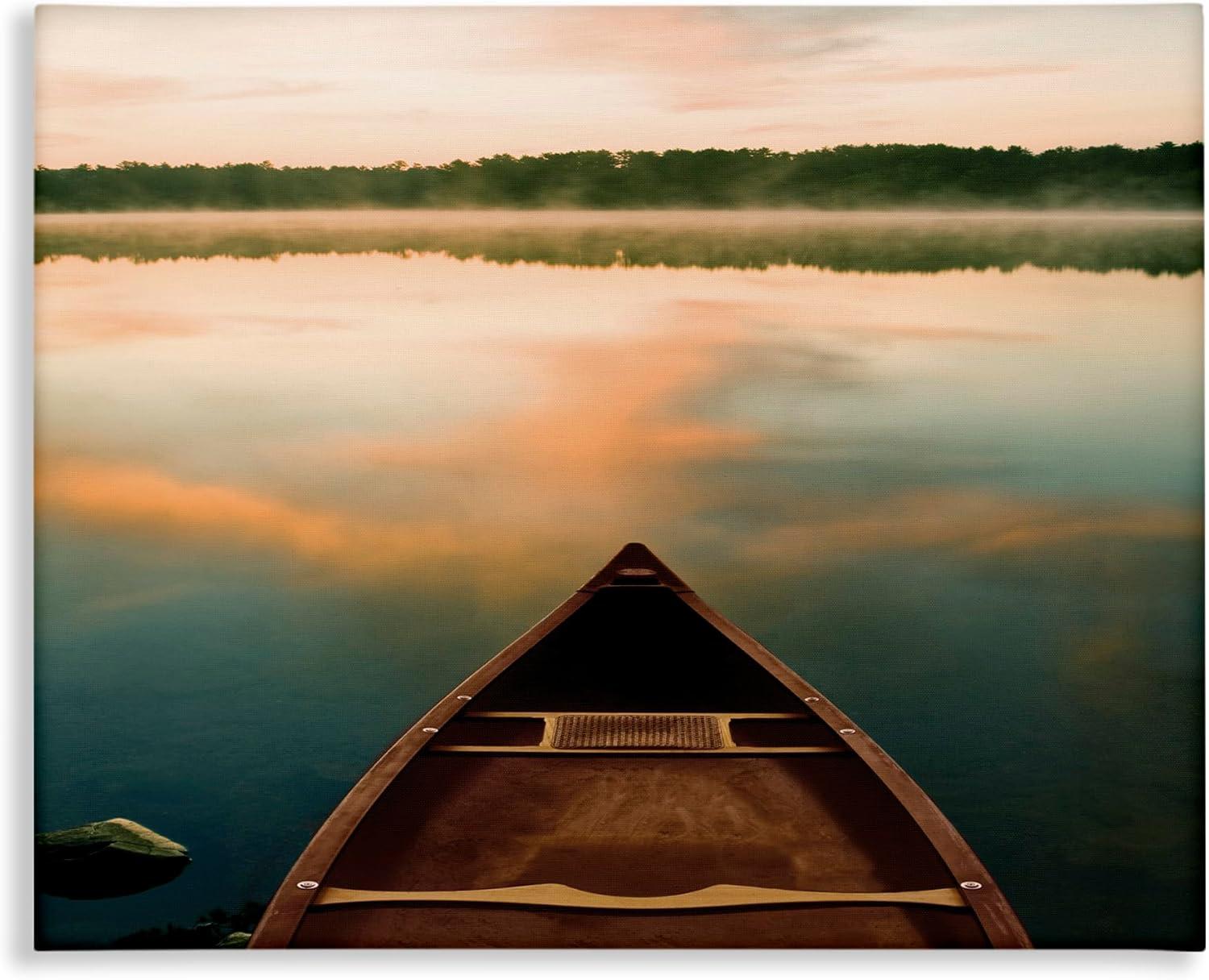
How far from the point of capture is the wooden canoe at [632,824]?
2.35 meters

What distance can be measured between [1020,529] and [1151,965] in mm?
865

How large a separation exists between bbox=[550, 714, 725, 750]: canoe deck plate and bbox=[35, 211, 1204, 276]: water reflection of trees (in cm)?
92

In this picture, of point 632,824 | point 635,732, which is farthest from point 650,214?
point 632,824

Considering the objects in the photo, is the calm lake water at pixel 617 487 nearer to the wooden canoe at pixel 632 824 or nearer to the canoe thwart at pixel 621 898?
the wooden canoe at pixel 632 824

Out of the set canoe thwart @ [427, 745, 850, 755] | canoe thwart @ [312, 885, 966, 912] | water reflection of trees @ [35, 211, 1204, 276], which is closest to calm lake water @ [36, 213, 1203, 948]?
water reflection of trees @ [35, 211, 1204, 276]

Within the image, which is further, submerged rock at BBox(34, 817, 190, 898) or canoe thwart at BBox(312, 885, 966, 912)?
submerged rock at BBox(34, 817, 190, 898)

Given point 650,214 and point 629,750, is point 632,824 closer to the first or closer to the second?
point 629,750

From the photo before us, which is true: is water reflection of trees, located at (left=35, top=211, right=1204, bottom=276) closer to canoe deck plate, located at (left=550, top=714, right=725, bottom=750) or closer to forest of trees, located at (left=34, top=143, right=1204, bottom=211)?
forest of trees, located at (left=34, top=143, right=1204, bottom=211)

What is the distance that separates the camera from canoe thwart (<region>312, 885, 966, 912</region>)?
7.66ft

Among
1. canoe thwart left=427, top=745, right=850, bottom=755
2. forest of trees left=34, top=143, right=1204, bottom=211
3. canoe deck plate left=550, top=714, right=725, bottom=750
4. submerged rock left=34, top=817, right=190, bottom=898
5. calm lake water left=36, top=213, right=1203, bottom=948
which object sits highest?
forest of trees left=34, top=143, right=1204, bottom=211

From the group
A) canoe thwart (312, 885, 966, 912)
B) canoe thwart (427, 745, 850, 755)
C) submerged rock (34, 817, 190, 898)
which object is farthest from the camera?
canoe thwart (427, 745, 850, 755)

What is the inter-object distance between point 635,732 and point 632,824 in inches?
8.4

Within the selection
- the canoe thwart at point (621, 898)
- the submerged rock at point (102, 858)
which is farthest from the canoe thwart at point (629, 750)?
the submerged rock at point (102, 858)

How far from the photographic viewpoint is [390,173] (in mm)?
2533
